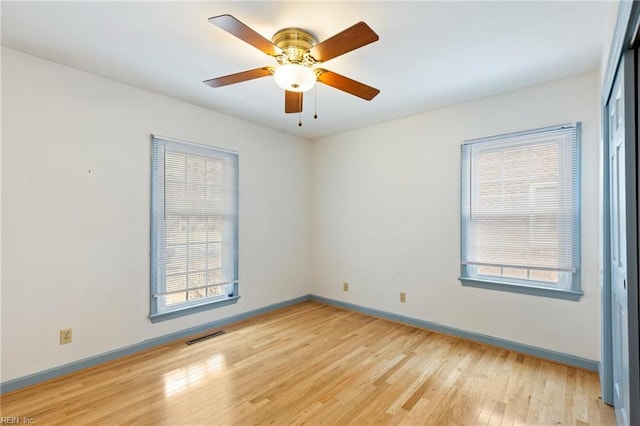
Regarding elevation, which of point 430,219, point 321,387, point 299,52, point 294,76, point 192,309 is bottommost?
point 321,387

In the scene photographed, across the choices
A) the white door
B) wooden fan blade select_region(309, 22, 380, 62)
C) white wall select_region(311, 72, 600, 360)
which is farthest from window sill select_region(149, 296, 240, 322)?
the white door

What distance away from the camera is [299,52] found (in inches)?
81.4

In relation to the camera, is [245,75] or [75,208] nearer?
[245,75]

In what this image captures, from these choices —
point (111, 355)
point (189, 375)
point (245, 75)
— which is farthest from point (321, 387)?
point (245, 75)

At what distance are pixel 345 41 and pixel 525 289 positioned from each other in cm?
270

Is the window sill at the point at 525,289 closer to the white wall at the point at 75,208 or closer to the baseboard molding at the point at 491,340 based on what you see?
the baseboard molding at the point at 491,340

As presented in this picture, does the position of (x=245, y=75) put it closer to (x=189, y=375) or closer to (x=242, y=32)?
(x=242, y=32)

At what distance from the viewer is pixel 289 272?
4504 millimetres

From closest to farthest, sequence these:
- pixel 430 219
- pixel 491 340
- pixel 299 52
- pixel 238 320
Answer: pixel 299 52 < pixel 491 340 < pixel 430 219 < pixel 238 320

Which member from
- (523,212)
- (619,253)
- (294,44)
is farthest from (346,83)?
(523,212)

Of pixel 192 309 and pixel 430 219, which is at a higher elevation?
pixel 430 219

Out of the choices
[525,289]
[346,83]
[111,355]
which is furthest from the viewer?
[525,289]

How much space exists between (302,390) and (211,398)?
65 centimetres

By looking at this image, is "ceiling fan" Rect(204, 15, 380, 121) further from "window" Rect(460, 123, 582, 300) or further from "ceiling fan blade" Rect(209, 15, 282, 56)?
"window" Rect(460, 123, 582, 300)
